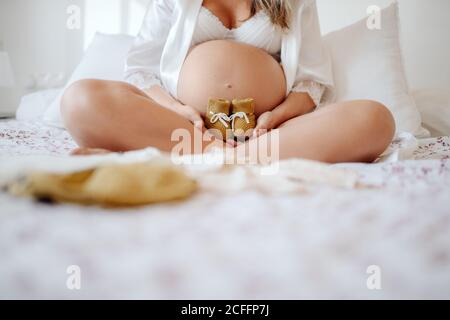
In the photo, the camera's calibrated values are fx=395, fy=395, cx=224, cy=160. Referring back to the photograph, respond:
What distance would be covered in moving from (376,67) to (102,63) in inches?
39.9

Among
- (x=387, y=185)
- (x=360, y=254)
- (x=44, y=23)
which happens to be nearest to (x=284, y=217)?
(x=360, y=254)

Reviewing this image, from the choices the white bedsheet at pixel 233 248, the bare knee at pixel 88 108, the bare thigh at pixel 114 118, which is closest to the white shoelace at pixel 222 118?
the bare thigh at pixel 114 118

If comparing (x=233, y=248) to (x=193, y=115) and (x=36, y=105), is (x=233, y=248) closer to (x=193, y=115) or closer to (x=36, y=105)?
(x=193, y=115)

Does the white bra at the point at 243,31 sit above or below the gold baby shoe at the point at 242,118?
above

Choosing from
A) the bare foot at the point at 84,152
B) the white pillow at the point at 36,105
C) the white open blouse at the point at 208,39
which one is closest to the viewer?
the bare foot at the point at 84,152

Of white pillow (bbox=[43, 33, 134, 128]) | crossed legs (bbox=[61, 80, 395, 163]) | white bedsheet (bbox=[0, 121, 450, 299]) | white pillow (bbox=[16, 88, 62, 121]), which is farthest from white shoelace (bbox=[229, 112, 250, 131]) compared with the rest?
white pillow (bbox=[16, 88, 62, 121])

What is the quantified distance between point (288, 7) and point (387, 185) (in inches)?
29.1

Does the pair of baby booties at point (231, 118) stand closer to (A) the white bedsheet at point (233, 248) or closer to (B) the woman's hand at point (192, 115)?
(B) the woman's hand at point (192, 115)

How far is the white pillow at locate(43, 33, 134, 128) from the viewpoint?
4.80 ft

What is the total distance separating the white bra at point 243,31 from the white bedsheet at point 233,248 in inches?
30.3

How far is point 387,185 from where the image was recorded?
0.55 meters

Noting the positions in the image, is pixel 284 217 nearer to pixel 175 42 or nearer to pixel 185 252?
pixel 185 252

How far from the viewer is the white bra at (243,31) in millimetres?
1116

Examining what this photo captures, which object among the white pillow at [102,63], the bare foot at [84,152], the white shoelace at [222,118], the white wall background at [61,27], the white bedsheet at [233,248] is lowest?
the white bedsheet at [233,248]
